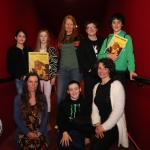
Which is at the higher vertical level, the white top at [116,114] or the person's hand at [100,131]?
the white top at [116,114]

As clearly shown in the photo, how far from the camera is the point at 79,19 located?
7504 mm

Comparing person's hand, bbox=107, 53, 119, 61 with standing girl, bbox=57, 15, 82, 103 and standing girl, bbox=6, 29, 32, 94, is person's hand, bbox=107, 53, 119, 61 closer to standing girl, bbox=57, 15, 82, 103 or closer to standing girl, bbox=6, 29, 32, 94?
standing girl, bbox=57, 15, 82, 103

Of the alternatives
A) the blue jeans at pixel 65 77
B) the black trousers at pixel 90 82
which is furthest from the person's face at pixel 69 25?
the black trousers at pixel 90 82

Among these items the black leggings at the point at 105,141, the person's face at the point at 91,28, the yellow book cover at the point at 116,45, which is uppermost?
the person's face at the point at 91,28

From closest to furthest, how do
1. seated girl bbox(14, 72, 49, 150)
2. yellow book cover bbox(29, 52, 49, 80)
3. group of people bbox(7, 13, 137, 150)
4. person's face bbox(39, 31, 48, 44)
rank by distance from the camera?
1. group of people bbox(7, 13, 137, 150)
2. seated girl bbox(14, 72, 49, 150)
3. yellow book cover bbox(29, 52, 49, 80)
4. person's face bbox(39, 31, 48, 44)

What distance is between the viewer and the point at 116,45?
2.27 metres

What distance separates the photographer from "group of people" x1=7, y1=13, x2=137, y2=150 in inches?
80.2

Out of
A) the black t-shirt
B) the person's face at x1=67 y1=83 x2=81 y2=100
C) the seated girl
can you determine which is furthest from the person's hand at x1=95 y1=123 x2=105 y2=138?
the seated girl

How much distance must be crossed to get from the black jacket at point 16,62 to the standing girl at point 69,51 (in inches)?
22.2

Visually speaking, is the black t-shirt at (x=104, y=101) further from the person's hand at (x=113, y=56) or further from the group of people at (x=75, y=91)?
the person's hand at (x=113, y=56)

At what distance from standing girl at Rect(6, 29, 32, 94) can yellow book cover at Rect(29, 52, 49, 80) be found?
20 cm

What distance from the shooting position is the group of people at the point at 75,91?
2.04 meters

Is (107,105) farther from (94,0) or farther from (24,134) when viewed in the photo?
(94,0)

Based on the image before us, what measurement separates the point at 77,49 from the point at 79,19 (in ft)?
17.1
